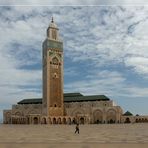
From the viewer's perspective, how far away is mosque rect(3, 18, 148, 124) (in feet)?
263

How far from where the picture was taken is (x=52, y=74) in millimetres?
83125

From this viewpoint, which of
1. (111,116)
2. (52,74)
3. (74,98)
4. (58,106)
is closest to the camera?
(111,116)

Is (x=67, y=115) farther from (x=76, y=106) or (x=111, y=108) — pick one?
(x=111, y=108)

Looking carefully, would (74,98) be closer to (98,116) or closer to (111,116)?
(98,116)

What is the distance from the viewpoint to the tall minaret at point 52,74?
266 feet

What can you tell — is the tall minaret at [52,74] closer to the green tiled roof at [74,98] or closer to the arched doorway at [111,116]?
the green tiled roof at [74,98]

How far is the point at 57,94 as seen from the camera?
3270 inches

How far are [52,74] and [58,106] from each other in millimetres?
8775

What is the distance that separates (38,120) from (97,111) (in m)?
16.4

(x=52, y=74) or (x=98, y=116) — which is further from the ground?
(x=52, y=74)
